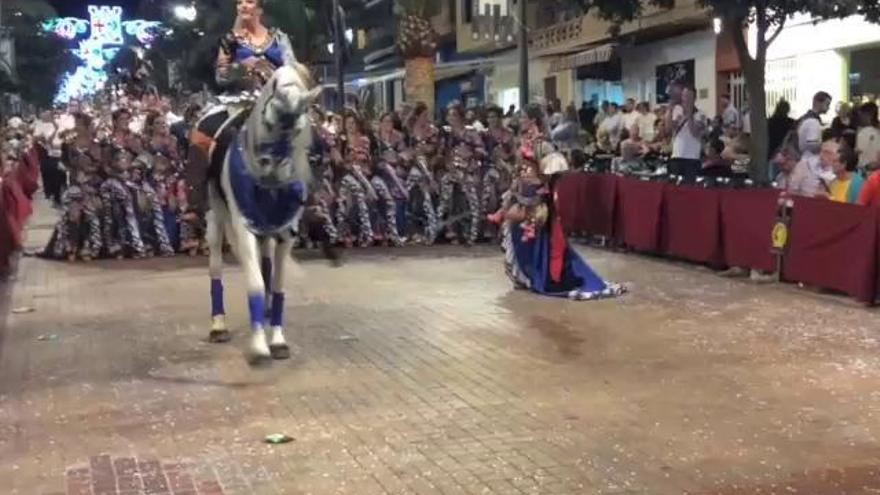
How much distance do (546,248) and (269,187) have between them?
3.98 metres

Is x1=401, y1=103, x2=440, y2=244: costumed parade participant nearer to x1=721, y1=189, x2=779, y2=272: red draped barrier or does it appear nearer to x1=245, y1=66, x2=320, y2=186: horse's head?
x1=721, y1=189, x2=779, y2=272: red draped barrier

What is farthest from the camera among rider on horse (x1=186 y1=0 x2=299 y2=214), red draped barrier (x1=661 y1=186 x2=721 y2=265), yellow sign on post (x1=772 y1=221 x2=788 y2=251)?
red draped barrier (x1=661 y1=186 x2=721 y2=265)

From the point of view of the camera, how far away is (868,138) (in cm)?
1484

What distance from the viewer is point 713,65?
26.8 metres

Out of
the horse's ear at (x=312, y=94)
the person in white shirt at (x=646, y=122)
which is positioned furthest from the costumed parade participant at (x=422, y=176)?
the horse's ear at (x=312, y=94)

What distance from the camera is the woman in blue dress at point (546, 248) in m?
11.9

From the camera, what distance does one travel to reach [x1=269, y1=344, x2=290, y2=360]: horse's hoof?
9.36 meters

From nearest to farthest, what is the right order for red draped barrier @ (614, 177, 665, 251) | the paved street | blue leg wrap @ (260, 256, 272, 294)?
the paved street, blue leg wrap @ (260, 256, 272, 294), red draped barrier @ (614, 177, 665, 251)

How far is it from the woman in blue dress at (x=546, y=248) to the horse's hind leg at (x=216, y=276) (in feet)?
10.4

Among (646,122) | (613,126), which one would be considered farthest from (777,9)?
(613,126)

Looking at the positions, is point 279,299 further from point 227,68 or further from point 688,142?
point 688,142

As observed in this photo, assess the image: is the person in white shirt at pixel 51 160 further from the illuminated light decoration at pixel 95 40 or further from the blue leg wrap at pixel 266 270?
the illuminated light decoration at pixel 95 40

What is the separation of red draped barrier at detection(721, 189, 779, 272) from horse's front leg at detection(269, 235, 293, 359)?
553 centimetres

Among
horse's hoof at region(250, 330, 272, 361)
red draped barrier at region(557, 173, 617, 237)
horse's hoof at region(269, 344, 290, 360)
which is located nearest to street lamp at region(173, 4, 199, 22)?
red draped barrier at region(557, 173, 617, 237)
